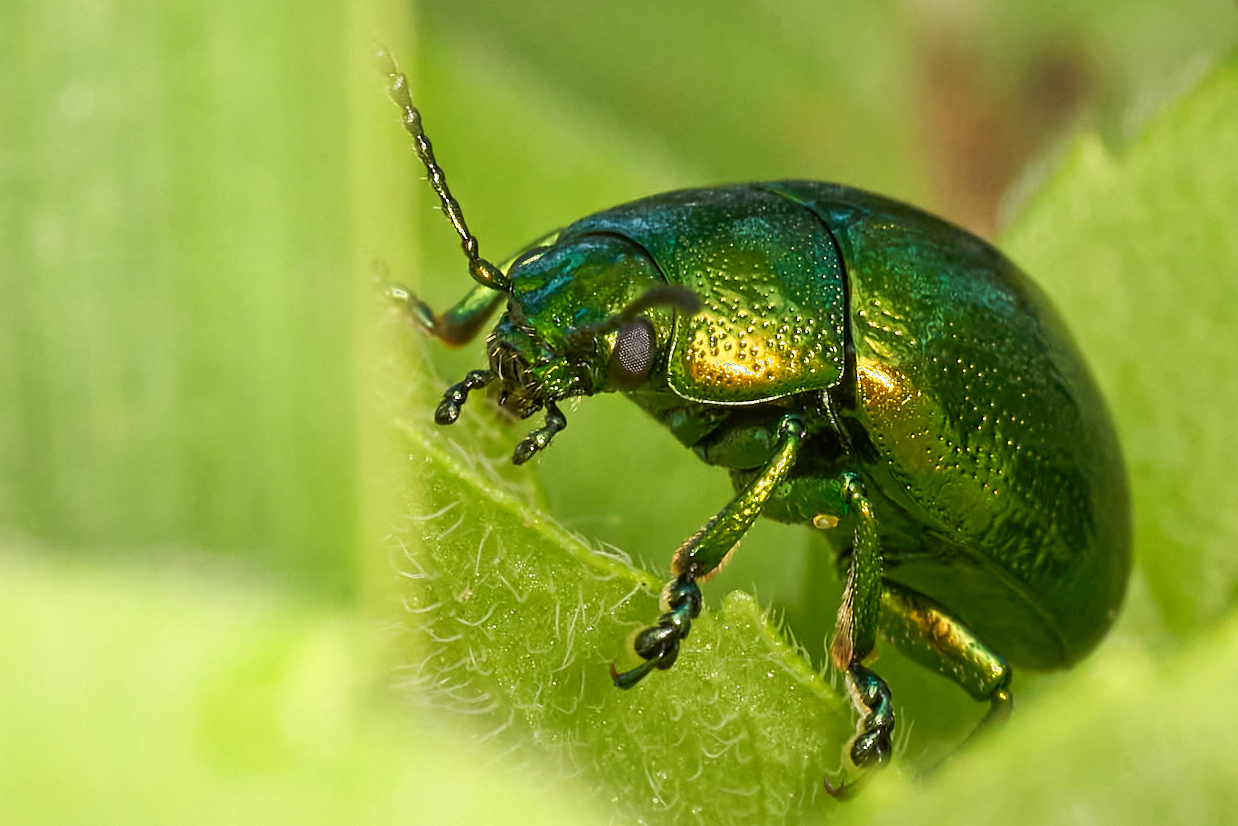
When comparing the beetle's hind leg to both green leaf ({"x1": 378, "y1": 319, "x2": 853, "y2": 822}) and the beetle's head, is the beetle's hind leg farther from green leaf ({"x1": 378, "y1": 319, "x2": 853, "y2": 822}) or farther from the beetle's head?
green leaf ({"x1": 378, "y1": 319, "x2": 853, "y2": 822})

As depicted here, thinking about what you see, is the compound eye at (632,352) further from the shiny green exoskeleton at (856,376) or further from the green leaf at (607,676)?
the green leaf at (607,676)

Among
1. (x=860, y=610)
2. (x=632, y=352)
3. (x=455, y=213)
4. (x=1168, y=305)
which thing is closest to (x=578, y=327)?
(x=632, y=352)

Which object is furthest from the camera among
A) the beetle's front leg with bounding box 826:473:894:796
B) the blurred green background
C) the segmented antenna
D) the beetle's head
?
the beetle's head

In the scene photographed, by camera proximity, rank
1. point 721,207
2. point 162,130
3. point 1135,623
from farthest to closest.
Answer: point 1135,623, point 721,207, point 162,130

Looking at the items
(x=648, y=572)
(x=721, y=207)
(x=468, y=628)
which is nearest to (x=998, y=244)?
(x=721, y=207)

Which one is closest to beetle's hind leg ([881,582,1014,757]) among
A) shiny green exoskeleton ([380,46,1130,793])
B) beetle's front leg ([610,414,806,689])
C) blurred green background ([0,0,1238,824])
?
shiny green exoskeleton ([380,46,1130,793])

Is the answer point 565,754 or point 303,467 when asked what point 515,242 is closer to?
point 565,754
